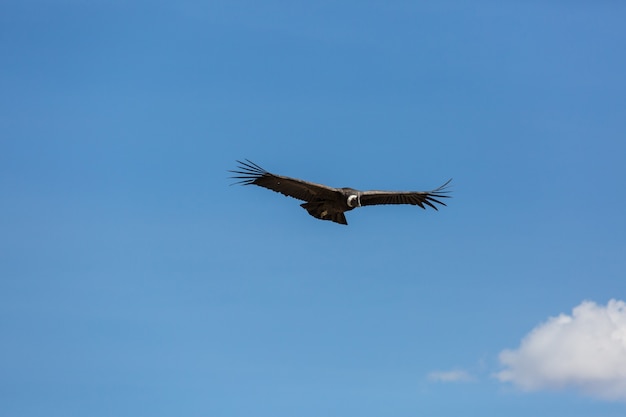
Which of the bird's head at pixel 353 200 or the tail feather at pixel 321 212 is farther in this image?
the tail feather at pixel 321 212

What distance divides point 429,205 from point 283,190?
7.25 meters

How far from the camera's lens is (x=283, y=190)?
6022 centimetres

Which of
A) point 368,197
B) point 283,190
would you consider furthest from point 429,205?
point 283,190

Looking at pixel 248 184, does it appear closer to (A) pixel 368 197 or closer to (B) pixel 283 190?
(B) pixel 283 190

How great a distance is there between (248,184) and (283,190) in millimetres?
1696

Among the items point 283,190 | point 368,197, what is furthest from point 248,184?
point 368,197

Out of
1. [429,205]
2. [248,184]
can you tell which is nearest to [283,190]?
[248,184]

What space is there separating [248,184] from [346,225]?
504 cm

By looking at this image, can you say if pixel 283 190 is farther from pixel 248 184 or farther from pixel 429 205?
pixel 429 205

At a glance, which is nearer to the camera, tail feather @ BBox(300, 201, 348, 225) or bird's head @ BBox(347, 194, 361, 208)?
bird's head @ BBox(347, 194, 361, 208)

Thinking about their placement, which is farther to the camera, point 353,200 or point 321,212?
point 321,212

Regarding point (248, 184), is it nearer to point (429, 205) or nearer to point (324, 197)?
point (324, 197)

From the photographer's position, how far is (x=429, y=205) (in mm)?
61594

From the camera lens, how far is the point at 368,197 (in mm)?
61188
